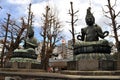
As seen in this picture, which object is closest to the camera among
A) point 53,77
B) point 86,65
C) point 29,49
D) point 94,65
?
point 53,77

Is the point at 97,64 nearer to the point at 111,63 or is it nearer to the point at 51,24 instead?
the point at 111,63

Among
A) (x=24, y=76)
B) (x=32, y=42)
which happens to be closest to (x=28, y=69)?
(x=32, y=42)

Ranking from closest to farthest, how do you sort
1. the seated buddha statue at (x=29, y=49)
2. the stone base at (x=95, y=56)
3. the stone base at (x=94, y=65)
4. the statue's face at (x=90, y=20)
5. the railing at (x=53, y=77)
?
1. the railing at (x=53, y=77)
2. the stone base at (x=94, y=65)
3. the stone base at (x=95, y=56)
4. the statue's face at (x=90, y=20)
5. the seated buddha statue at (x=29, y=49)

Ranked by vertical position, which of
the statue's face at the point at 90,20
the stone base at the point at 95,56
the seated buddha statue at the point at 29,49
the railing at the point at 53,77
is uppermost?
the statue's face at the point at 90,20

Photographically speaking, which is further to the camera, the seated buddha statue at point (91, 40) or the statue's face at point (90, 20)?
the statue's face at point (90, 20)

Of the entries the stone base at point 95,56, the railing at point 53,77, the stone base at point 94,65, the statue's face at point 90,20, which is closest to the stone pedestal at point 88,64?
the stone base at point 94,65

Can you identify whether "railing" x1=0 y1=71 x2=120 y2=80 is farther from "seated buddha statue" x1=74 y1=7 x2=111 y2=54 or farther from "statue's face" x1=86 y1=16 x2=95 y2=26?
"statue's face" x1=86 y1=16 x2=95 y2=26

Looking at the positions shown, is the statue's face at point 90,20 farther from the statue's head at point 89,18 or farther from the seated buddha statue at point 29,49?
the seated buddha statue at point 29,49

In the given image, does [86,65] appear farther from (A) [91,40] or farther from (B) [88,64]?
(A) [91,40]

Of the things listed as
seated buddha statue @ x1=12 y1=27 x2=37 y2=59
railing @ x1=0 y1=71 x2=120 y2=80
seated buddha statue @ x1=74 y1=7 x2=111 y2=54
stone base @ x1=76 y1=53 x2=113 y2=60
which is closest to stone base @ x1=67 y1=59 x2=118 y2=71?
stone base @ x1=76 y1=53 x2=113 y2=60

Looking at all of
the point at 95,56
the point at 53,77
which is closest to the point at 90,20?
the point at 95,56

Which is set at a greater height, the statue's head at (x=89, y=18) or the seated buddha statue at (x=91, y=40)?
the statue's head at (x=89, y=18)

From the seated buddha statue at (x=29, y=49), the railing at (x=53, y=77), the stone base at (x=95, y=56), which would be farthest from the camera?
the seated buddha statue at (x=29, y=49)

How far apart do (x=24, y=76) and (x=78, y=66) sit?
205 cm
